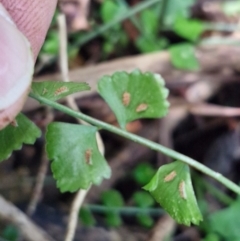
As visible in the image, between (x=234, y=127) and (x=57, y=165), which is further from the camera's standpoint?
(x=234, y=127)

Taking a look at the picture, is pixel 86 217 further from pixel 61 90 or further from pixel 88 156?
pixel 61 90

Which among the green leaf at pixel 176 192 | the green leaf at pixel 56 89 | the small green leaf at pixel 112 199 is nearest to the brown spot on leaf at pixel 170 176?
the green leaf at pixel 176 192

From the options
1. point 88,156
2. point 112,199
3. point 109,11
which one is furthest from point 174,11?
point 88,156

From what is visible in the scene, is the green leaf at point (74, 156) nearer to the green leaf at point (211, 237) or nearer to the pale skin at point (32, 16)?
the pale skin at point (32, 16)

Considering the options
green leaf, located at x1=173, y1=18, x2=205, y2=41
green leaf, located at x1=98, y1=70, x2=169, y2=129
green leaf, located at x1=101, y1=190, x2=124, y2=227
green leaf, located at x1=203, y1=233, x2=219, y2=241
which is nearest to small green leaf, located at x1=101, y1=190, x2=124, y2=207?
green leaf, located at x1=101, y1=190, x2=124, y2=227

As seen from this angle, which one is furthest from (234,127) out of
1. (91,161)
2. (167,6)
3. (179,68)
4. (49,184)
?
(91,161)

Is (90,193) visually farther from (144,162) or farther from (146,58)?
(146,58)
